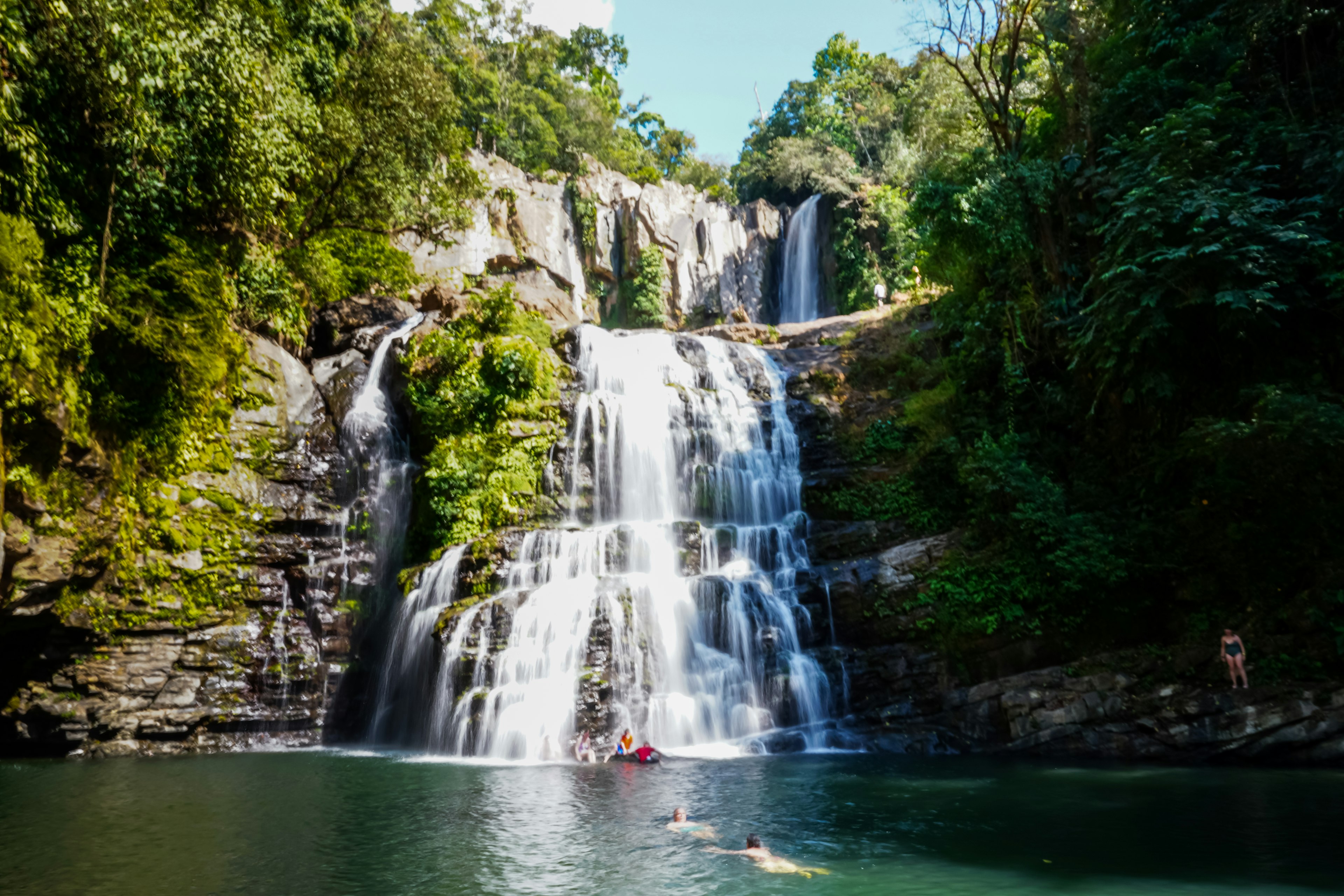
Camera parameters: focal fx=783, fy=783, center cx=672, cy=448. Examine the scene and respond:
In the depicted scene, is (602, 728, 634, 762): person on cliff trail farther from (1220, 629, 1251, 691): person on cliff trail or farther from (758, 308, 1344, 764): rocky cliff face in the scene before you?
(1220, 629, 1251, 691): person on cliff trail

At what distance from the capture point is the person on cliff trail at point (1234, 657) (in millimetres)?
10109

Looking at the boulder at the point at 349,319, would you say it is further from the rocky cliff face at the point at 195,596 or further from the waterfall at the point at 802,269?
the waterfall at the point at 802,269

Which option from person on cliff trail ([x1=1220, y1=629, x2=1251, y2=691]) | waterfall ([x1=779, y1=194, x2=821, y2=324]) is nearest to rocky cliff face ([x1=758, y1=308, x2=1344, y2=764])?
person on cliff trail ([x1=1220, y1=629, x2=1251, y2=691])

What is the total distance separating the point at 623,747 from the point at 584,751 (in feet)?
1.93

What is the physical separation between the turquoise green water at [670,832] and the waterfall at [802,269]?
24.3 meters

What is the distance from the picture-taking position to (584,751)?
37.4 ft

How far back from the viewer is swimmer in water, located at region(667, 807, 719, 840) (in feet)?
22.8

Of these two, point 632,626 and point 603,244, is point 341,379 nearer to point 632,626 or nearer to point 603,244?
point 632,626

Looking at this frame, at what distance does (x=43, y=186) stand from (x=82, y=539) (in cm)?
541

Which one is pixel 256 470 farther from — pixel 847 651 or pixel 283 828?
pixel 847 651

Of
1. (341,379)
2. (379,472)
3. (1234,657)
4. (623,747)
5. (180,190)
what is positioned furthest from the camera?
(341,379)

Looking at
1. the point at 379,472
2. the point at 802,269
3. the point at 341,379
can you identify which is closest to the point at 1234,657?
the point at 379,472

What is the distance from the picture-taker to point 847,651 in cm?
1319

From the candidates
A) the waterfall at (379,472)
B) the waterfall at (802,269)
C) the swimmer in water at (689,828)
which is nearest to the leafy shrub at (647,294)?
the waterfall at (802,269)
